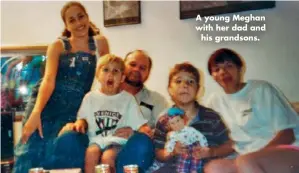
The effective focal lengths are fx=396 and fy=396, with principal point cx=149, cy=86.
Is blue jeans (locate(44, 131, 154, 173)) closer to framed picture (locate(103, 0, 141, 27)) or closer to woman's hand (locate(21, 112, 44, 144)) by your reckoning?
woman's hand (locate(21, 112, 44, 144))

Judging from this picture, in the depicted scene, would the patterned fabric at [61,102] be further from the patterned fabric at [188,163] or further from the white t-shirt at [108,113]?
the patterned fabric at [188,163]

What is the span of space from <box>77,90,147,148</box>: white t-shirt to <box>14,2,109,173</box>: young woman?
30mm

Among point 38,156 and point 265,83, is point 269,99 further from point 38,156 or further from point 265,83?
point 38,156

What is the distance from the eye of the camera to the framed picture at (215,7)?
110 cm

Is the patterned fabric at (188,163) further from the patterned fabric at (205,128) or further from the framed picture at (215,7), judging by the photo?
the framed picture at (215,7)

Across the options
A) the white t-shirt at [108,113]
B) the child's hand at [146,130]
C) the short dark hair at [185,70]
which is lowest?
the child's hand at [146,130]

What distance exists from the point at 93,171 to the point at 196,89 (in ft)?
1.21

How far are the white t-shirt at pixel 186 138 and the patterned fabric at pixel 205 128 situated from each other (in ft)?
0.03

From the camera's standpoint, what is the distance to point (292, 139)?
3.51 feet

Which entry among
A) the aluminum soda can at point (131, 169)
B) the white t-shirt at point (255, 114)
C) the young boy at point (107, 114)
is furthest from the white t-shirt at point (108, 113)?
the white t-shirt at point (255, 114)

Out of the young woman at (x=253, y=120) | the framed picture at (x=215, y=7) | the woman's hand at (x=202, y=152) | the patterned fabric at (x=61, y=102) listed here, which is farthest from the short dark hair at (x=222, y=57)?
the patterned fabric at (x=61, y=102)

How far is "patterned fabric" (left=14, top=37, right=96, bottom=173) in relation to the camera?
114 cm

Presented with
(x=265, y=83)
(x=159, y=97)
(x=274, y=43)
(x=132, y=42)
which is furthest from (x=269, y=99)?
(x=132, y=42)

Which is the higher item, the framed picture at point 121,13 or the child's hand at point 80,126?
the framed picture at point 121,13
